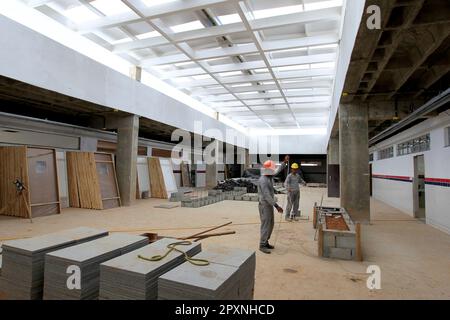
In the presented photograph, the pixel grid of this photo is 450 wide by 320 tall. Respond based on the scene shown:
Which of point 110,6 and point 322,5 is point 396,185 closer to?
point 322,5

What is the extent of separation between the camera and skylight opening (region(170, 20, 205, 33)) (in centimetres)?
803

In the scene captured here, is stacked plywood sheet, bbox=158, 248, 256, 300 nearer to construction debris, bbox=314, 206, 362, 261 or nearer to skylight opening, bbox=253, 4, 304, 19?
construction debris, bbox=314, 206, 362, 261

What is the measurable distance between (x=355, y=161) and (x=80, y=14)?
29.6 feet

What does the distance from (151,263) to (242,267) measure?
843 mm

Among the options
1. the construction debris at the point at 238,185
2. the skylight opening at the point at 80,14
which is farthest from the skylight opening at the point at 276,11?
the construction debris at the point at 238,185

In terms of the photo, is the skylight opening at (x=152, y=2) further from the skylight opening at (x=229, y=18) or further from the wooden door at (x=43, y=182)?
the wooden door at (x=43, y=182)

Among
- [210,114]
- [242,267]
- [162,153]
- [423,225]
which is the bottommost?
[423,225]

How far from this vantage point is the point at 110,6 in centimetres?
726

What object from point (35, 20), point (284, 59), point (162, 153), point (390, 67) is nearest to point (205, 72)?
point (284, 59)

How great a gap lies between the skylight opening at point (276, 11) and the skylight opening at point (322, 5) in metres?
0.21

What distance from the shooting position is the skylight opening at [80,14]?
733cm

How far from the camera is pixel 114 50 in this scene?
9188 mm
